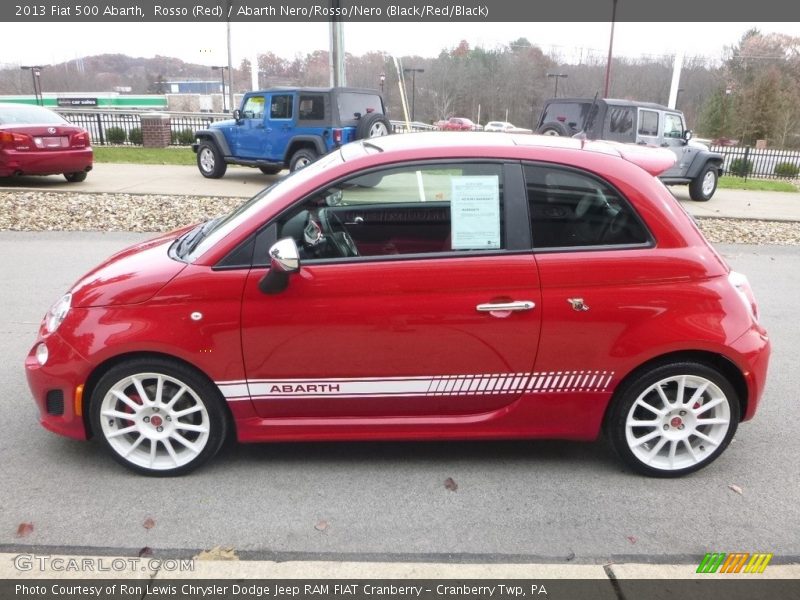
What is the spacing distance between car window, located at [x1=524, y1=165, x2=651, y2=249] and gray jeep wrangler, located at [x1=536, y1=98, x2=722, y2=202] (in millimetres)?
11196

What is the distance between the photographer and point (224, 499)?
309 cm

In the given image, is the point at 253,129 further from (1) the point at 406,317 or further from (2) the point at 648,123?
(1) the point at 406,317

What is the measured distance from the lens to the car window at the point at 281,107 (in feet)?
44.3

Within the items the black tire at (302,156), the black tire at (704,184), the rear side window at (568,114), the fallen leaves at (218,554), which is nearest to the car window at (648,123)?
the rear side window at (568,114)

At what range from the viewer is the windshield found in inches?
126

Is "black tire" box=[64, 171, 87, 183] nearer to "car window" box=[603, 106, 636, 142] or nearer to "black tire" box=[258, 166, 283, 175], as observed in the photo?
"black tire" box=[258, 166, 283, 175]

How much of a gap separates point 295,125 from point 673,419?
11.7m

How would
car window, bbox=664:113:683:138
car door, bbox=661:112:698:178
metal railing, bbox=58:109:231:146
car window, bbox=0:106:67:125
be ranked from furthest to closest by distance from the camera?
metal railing, bbox=58:109:231:146 < car window, bbox=664:113:683:138 < car door, bbox=661:112:698:178 < car window, bbox=0:106:67:125

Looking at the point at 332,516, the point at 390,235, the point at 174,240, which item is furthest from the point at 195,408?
the point at 390,235

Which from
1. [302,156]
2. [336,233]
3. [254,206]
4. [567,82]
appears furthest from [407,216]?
[567,82]

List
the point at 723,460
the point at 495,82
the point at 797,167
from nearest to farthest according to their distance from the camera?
the point at 723,460, the point at 797,167, the point at 495,82

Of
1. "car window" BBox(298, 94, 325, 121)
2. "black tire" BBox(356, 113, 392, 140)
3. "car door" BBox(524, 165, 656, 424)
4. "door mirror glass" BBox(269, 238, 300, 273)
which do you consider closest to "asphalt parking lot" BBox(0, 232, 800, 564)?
"car door" BBox(524, 165, 656, 424)

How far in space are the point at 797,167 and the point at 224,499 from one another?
28237 mm
